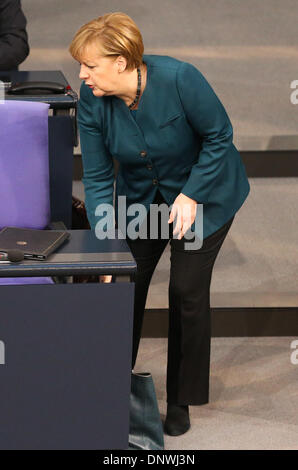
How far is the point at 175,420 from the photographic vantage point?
7.83 ft

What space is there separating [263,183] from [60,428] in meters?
1.95

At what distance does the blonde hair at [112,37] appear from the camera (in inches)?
77.5

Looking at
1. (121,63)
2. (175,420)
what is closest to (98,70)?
(121,63)

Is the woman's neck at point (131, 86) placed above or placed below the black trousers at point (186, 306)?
above

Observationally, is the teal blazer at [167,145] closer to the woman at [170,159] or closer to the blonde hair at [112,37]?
the woman at [170,159]

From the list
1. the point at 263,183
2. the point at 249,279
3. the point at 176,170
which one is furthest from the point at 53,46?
the point at 176,170

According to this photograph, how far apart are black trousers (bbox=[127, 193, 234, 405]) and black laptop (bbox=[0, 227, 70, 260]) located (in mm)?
362

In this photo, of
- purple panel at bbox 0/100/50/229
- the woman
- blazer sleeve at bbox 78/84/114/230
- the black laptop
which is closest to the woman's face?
the woman

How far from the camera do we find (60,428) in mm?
1973

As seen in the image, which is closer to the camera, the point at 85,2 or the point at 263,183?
the point at 263,183

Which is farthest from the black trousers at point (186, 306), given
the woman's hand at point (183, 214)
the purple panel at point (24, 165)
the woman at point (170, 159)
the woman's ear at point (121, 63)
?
the woman's ear at point (121, 63)

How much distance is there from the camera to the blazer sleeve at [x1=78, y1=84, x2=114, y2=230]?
217 centimetres

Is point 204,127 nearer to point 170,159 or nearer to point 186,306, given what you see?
point 170,159
